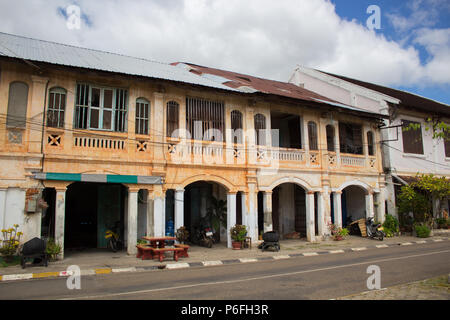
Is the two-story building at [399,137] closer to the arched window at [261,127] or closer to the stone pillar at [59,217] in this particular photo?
the arched window at [261,127]

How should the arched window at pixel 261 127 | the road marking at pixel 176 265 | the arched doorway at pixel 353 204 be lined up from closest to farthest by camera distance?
the road marking at pixel 176 265, the arched window at pixel 261 127, the arched doorway at pixel 353 204

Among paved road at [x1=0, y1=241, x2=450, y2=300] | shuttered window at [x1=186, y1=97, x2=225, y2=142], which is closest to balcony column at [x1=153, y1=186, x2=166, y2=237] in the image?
shuttered window at [x1=186, y1=97, x2=225, y2=142]

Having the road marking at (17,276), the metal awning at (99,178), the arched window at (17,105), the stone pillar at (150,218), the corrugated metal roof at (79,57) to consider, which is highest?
the corrugated metal roof at (79,57)

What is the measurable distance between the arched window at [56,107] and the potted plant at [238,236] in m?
7.75

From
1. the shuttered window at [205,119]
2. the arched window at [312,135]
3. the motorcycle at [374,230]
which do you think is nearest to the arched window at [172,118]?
the shuttered window at [205,119]

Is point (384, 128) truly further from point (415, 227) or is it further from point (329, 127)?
point (415, 227)

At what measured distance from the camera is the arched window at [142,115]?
13570 mm

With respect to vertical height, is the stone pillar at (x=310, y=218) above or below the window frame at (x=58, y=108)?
below

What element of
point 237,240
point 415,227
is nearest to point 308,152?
point 237,240

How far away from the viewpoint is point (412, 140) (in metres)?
21.5

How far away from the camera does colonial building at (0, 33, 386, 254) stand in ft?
38.3
